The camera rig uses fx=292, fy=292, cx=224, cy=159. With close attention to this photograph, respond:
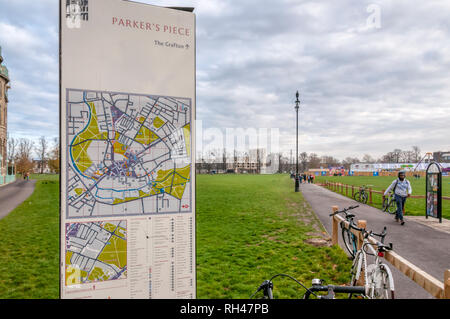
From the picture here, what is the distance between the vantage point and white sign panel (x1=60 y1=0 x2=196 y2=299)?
2.51 meters

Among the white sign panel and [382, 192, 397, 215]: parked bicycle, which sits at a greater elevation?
the white sign panel

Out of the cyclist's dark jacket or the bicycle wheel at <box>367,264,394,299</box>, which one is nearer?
the bicycle wheel at <box>367,264,394,299</box>

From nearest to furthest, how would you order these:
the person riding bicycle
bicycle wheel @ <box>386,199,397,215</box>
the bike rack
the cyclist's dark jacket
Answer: the bike rack < the person riding bicycle < the cyclist's dark jacket < bicycle wheel @ <box>386,199,397,215</box>

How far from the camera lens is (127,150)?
270 cm

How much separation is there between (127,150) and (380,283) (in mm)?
3170

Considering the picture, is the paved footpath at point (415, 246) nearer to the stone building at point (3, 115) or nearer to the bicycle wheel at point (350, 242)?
the bicycle wheel at point (350, 242)

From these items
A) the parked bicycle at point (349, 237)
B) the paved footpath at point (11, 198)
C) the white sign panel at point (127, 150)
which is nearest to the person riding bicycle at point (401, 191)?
the parked bicycle at point (349, 237)

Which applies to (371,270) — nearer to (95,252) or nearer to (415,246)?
(95,252)

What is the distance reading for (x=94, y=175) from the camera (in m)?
2.59

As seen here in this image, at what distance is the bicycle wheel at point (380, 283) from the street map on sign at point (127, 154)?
2.30 meters

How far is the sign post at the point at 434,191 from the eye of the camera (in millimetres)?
11305

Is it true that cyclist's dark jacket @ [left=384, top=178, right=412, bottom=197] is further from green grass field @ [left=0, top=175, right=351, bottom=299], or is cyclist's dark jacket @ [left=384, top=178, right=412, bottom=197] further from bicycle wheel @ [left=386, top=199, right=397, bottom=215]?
green grass field @ [left=0, top=175, right=351, bottom=299]

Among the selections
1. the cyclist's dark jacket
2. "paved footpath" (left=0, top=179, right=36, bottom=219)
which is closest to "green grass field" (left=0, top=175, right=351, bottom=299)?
the cyclist's dark jacket
